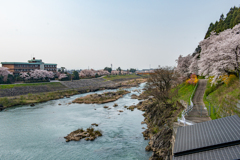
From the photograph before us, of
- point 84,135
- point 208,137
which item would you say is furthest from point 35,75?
point 208,137

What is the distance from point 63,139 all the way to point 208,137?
1762 centimetres

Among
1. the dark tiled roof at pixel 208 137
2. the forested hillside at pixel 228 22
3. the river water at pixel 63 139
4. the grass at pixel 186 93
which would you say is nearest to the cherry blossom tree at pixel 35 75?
the river water at pixel 63 139

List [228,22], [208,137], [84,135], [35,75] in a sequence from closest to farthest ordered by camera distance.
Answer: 1. [208,137]
2. [84,135]
3. [228,22]
4. [35,75]

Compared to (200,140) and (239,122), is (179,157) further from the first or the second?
(239,122)

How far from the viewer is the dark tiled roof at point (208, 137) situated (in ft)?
21.9

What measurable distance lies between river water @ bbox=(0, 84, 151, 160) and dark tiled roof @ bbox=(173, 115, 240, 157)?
8252mm

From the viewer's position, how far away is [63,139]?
2020 cm

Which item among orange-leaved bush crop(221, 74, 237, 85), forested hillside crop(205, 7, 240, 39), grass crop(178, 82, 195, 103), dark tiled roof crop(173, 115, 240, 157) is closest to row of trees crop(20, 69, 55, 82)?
grass crop(178, 82, 195, 103)

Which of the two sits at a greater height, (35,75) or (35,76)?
(35,75)

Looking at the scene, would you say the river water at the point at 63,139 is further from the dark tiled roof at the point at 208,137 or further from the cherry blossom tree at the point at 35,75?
the cherry blossom tree at the point at 35,75

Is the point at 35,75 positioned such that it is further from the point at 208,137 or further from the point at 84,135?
the point at 208,137

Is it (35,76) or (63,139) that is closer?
(63,139)

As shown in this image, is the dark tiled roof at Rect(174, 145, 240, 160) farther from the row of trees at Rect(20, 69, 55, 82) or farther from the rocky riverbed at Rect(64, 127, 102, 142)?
the row of trees at Rect(20, 69, 55, 82)

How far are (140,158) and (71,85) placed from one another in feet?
199
